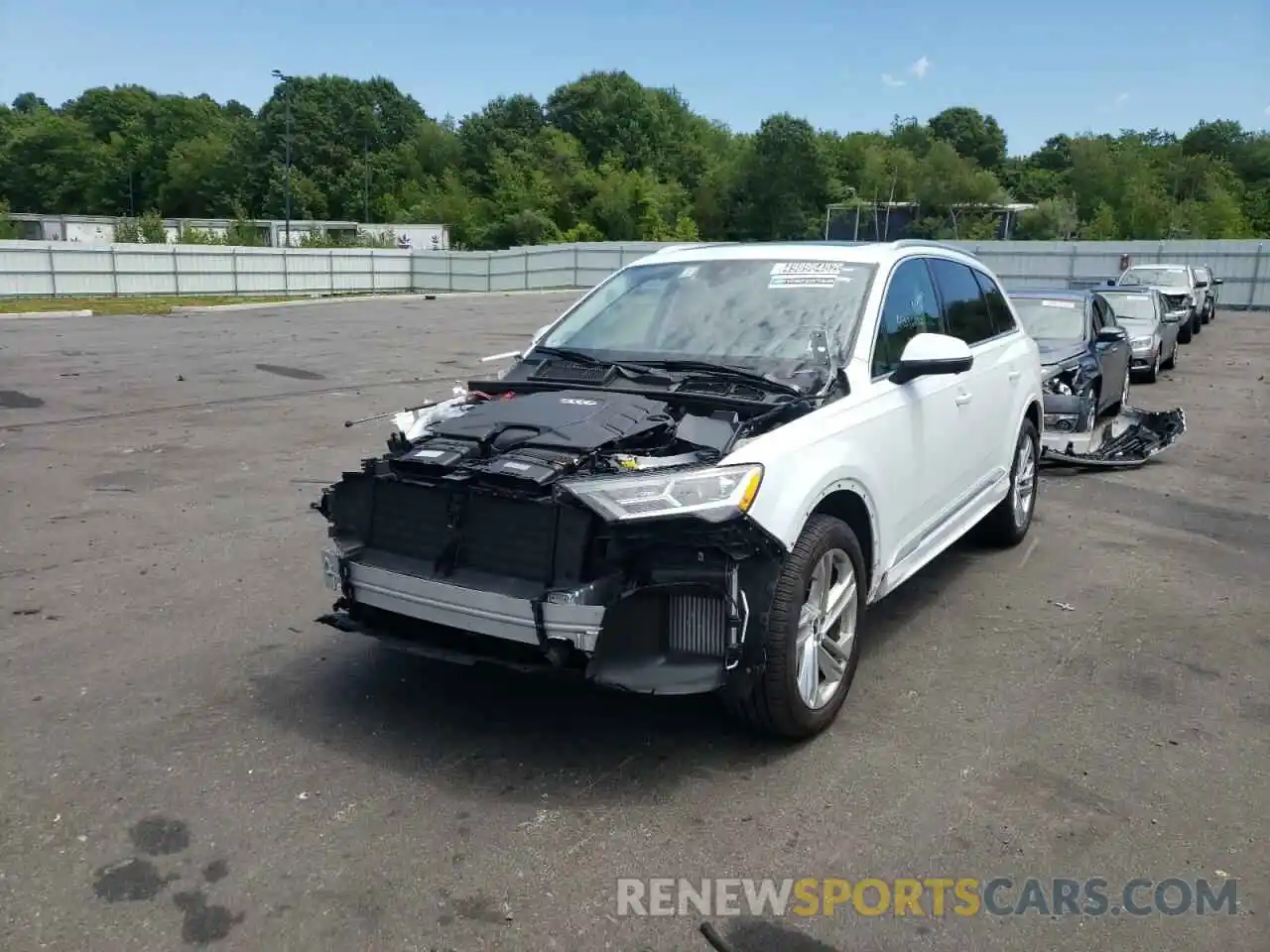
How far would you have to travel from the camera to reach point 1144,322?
16531 mm

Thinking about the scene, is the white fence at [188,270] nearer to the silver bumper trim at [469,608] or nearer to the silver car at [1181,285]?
the silver car at [1181,285]

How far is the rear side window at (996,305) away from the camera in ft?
21.6

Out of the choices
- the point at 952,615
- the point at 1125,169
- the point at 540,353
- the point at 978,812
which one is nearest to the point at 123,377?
the point at 540,353

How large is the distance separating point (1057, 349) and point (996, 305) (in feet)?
Answer: 15.2

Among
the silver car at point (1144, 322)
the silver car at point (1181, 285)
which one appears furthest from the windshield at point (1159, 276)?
the silver car at point (1144, 322)

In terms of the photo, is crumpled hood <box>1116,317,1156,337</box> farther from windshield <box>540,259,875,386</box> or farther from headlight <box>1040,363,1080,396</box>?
windshield <box>540,259,875,386</box>

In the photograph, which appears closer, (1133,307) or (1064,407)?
(1064,407)

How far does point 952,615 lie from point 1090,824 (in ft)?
6.98

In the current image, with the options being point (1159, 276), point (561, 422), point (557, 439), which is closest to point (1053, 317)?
point (561, 422)

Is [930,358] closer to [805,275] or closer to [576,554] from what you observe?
[805,275]

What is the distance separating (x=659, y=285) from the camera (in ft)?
18.0

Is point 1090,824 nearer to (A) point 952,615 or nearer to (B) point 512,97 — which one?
(A) point 952,615

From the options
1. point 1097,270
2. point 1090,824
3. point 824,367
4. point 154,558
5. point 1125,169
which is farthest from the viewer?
point 1125,169

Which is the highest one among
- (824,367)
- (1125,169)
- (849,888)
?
(1125,169)
